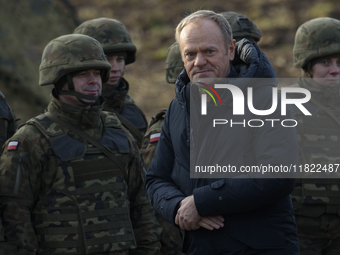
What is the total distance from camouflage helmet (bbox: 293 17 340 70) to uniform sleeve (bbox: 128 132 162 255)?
1994 millimetres

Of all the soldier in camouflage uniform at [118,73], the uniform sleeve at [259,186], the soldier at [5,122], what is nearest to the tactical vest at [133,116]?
the soldier in camouflage uniform at [118,73]

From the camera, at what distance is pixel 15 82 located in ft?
28.4

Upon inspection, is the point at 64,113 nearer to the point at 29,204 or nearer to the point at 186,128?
the point at 29,204

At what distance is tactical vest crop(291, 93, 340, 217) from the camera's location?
4832 millimetres

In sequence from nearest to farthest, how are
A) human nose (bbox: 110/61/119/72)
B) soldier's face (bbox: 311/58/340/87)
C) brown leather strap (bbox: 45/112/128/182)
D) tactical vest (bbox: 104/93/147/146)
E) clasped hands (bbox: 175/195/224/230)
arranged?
clasped hands (bbox: 175/195/224/230) → brown leather strap (bbox: 45/112/128/182) → soldier's face (bbox: 311/58/340/87) → tactical vest (bbox: 104/93/147/146) → human nose (bbox: 110/61/119/72)

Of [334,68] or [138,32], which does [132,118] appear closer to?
[334,68]

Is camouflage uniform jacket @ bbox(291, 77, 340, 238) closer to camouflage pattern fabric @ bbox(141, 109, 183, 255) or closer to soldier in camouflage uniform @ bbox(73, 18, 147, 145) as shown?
camouflage pattern fabric @ bbox(141, 109, 183, 255)

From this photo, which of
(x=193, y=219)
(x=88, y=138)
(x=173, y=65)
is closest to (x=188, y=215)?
(x=193, y=219)

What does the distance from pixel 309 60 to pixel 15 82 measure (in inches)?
193

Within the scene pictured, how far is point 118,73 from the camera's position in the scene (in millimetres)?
5879

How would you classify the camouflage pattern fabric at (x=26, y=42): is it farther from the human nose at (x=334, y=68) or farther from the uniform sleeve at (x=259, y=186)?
the uniform sleeve at (x=259, y=186)

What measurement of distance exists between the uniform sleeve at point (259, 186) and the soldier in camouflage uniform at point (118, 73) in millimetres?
2785

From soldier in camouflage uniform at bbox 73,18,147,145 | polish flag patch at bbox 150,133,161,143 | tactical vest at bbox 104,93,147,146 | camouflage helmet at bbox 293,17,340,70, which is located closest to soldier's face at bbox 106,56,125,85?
soldier in camouflage uniform at bbox 73,18,147,145

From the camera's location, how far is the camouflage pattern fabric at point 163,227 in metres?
4.96
